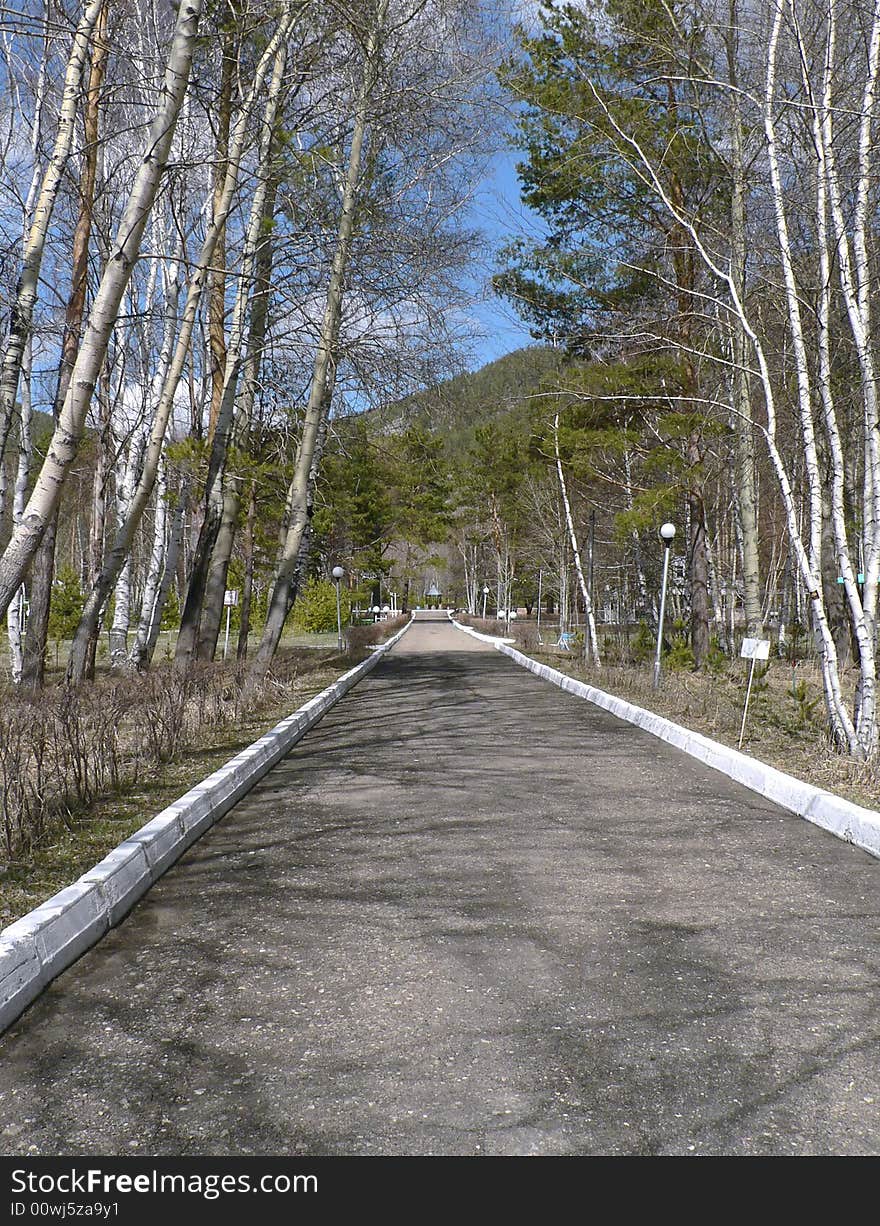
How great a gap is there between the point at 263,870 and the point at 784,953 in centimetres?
277

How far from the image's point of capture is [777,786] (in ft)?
23.7

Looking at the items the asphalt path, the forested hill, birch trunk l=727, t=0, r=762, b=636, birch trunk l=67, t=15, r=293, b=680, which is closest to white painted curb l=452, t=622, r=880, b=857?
the asphalt path

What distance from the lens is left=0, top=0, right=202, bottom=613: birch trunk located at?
6.53 meters

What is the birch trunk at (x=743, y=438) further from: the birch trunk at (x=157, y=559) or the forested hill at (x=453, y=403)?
the birch trunk at (x=157, y=559)

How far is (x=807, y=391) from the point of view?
27.4 feet

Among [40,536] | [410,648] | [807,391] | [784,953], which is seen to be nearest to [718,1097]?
[784,953]

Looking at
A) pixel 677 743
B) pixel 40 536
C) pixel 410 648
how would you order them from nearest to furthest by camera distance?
pixel 40 536 → pixel 677 743 → pixel 410 648

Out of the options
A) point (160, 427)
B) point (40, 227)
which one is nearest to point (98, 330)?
point (40, 227)

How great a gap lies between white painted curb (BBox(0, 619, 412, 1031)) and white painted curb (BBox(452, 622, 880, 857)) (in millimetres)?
4120

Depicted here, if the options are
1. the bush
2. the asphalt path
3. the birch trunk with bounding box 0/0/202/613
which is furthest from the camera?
the bush

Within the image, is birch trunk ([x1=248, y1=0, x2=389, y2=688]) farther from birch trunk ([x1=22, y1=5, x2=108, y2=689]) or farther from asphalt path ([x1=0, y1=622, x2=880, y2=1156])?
asphalt path ([x1=0, y1=622, x2=880, y2=1156])

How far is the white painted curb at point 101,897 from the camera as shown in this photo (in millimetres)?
3461

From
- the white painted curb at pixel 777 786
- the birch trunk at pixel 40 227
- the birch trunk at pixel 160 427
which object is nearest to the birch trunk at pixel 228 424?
the birch trunk at pixel 160 427
